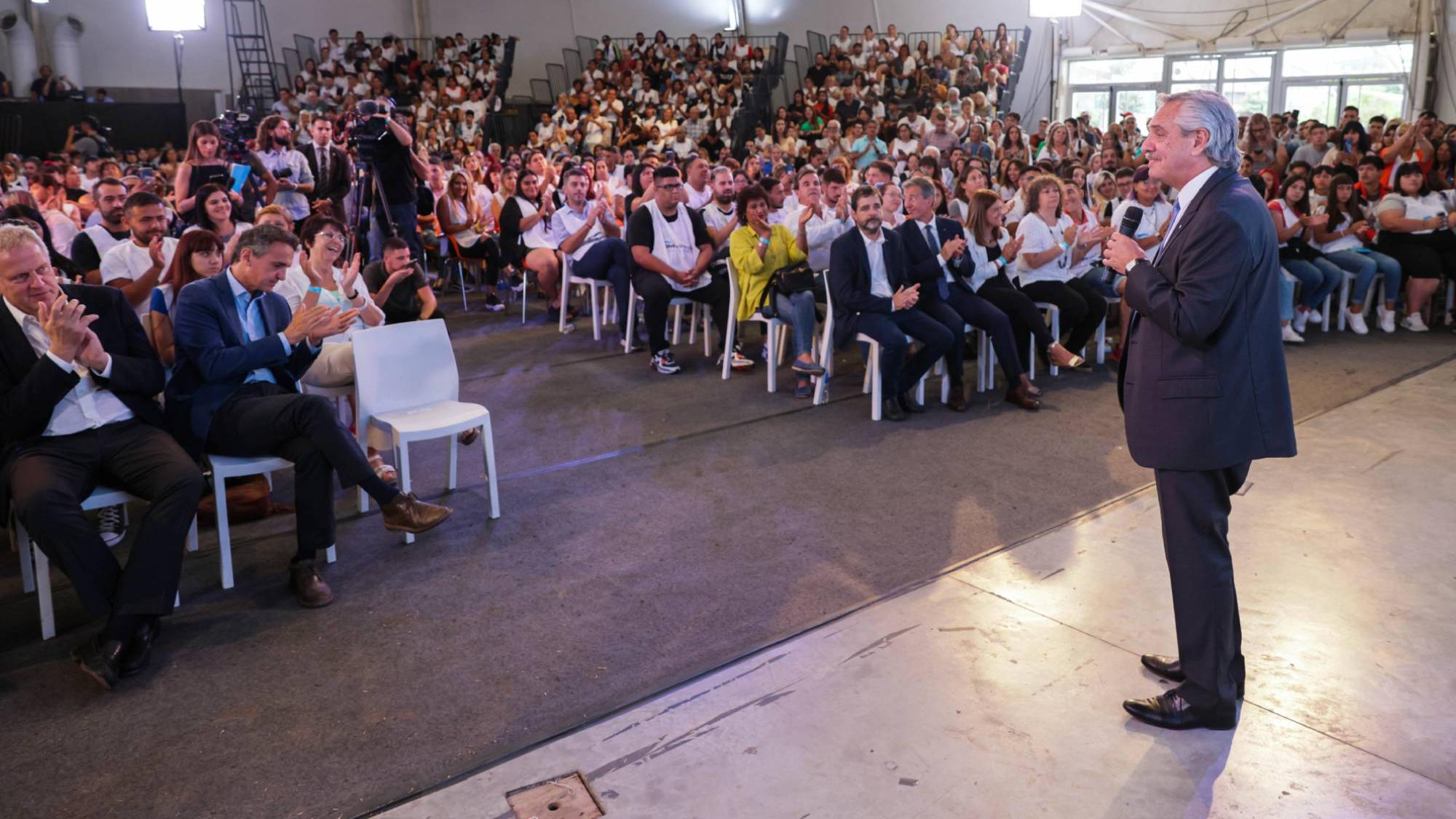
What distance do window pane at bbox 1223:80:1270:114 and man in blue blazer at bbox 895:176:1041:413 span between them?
12.0m

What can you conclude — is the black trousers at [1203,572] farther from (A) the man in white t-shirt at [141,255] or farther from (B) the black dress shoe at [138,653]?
(A) the man in white t-shirt at [141,255]

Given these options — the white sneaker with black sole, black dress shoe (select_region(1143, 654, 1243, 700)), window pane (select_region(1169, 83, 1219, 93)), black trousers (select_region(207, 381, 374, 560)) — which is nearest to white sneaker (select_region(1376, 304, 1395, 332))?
the white sneaker with black sole

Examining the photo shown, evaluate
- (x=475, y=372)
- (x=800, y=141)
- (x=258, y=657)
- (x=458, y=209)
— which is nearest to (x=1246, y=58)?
(x=800, y=141)

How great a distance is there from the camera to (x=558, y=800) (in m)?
2.08

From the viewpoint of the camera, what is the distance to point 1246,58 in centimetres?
1496

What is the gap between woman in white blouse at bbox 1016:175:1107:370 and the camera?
560 centimetres

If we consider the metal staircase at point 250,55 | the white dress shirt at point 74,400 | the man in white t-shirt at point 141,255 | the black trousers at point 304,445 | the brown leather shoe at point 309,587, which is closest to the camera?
the white dress shirt at point 74,400

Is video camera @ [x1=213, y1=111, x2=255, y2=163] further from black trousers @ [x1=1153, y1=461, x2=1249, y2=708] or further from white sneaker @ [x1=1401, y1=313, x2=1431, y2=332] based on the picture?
white sneaker @ [x1=1401, y1=313, x2=1431, y2=332]

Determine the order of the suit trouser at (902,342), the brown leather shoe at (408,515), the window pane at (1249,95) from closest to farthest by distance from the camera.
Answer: the brown leather shoe at (408,515)
the suit trouser at (902,342)
the window pane at (1249,95)

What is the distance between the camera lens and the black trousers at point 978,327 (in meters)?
5.08

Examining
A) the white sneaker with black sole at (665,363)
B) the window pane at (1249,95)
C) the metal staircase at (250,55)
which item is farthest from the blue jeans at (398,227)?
the window pane at (1249,95)

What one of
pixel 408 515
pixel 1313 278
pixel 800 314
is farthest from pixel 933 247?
pixel 1313 278

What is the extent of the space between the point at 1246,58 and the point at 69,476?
53.6ft

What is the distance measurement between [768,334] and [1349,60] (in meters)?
13.0
